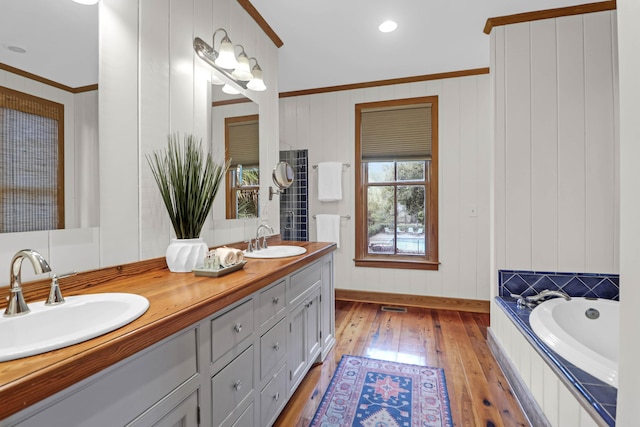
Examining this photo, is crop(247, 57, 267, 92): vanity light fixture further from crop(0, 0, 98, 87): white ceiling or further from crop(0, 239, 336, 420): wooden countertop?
crop(0, 239, 336, 420): wooden countertop

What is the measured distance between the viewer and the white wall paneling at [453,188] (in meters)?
3.31

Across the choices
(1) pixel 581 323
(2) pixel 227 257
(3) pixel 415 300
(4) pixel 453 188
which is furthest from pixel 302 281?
(4) pixel 453 188

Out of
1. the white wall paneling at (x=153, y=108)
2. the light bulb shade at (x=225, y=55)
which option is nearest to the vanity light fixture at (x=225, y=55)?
the light bulb shade at (x=225, y=55)

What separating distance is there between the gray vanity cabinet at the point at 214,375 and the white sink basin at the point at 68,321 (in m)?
0.09

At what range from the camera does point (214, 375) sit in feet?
3.40

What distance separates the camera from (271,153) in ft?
8.54

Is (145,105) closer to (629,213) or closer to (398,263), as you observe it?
(629,213)

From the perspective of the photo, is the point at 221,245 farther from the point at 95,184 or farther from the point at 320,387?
the point at 320,387

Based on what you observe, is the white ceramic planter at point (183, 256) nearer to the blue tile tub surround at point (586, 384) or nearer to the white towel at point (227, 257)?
the white towel at point (227, 257)

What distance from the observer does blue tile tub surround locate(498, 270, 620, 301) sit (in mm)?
2207

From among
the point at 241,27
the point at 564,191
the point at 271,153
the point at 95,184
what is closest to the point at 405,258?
the point at 564,191

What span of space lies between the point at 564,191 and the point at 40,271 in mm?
2848

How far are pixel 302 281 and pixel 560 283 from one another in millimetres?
1879

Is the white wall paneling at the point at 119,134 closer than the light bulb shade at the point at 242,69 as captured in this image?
Yes
